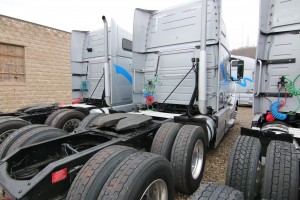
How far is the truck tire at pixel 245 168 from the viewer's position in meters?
2.06

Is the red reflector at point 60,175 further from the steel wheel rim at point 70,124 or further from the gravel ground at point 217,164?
the steel wheel rim at point 70,124

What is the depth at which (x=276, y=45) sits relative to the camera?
3.43m

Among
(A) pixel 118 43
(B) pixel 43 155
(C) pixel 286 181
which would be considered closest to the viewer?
(C) pixel 286 181

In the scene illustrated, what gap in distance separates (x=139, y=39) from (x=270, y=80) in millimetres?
3271

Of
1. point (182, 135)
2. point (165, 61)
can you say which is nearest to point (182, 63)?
point (165, 61)

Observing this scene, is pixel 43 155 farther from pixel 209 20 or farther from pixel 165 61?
pixel 209 20

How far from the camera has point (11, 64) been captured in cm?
962

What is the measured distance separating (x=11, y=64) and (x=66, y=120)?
7.43 m

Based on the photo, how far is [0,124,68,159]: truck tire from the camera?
261 cm

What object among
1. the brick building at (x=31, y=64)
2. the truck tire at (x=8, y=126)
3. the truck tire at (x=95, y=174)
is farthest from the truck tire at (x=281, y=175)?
the brick building at (x=31, y=64)

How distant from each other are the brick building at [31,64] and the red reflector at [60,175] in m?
9.67

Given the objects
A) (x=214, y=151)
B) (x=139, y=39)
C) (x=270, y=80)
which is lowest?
(x=214, y=151)

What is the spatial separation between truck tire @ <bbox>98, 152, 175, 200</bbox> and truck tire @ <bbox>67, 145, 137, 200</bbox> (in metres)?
0.06

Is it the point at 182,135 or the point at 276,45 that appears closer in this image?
the point at 182,135
